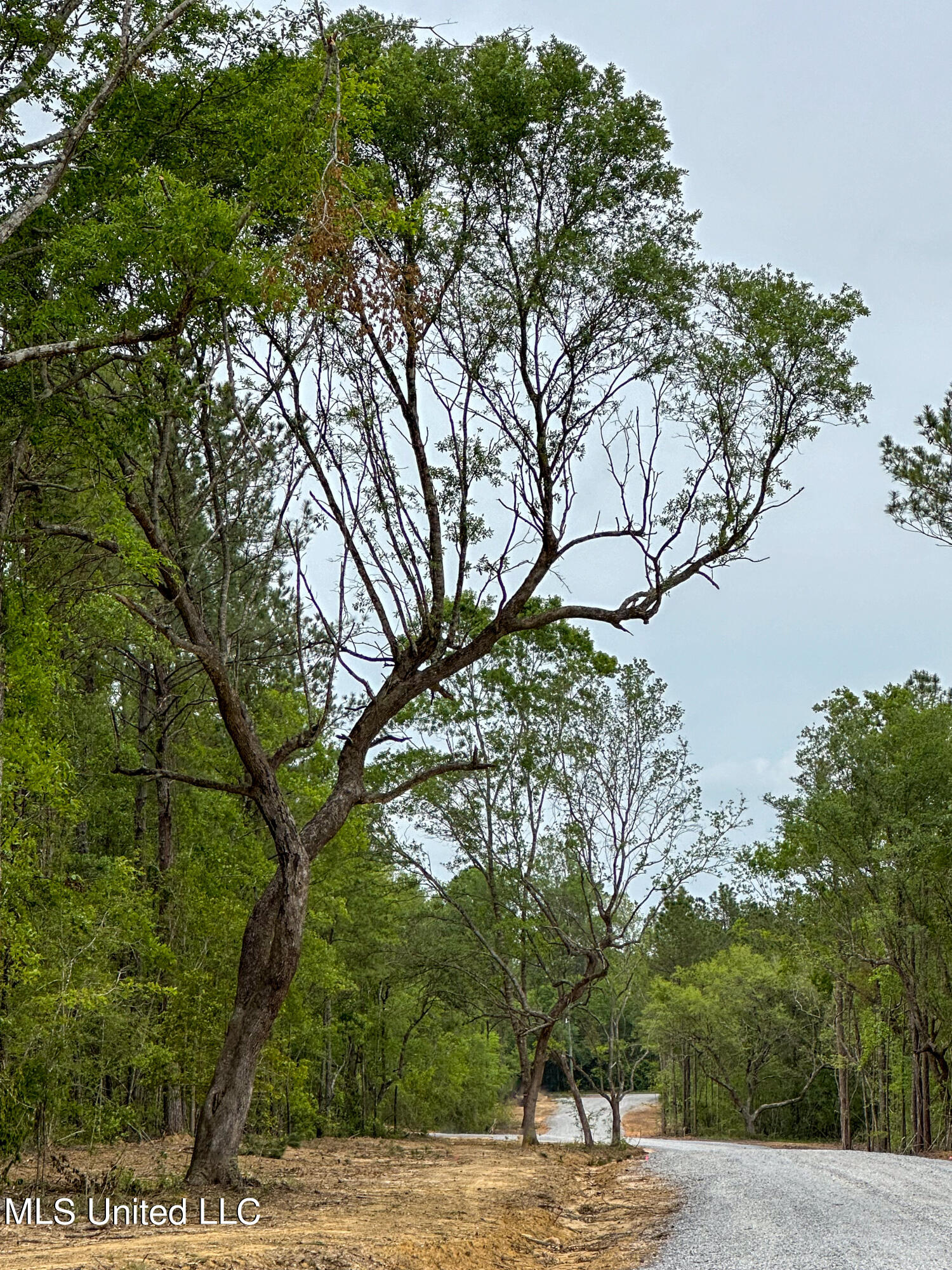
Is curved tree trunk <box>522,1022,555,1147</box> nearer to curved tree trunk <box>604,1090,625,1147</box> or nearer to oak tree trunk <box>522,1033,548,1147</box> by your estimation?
oak tree trunk <box>522,1033,548,1147</box>

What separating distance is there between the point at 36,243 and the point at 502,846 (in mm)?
16729

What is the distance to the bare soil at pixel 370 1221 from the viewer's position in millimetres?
6648

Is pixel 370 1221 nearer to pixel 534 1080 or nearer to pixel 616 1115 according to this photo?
pixel 534 1080

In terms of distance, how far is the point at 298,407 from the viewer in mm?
12258

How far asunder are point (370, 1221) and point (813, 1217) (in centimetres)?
388

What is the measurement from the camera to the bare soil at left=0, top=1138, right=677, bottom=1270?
6.65 m

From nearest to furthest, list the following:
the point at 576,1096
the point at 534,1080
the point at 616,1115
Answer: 1. the point at 576,1096
2. the point at 534,1080
3. the point at 616,1115

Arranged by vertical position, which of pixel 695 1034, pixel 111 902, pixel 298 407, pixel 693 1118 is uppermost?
pixel 298 407

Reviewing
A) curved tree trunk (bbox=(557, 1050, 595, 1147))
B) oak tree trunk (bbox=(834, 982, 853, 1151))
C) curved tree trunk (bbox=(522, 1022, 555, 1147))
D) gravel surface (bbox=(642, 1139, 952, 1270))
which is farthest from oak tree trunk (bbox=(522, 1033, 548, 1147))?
oak tree trunk (bbox=(834, 982, 853, 1151))

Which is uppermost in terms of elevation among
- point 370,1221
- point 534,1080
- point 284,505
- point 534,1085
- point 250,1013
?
point 284,505

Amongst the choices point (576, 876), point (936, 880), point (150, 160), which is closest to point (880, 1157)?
point (936, 880)

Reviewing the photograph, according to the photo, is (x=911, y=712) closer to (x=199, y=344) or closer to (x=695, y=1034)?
(x=199, y=344)

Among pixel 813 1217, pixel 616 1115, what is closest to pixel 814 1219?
pixel 813 1217

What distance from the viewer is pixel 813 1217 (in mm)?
9109
